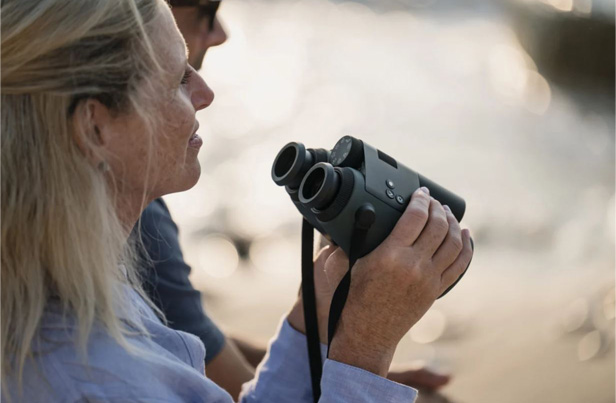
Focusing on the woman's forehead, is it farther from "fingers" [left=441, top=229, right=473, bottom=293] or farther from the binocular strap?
"fingers" [left=441, top=229, right=473, bottom=293]

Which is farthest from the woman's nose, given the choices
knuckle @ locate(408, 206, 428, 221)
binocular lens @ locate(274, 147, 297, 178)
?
knuckle @ locate(408, 206, 428, 221)

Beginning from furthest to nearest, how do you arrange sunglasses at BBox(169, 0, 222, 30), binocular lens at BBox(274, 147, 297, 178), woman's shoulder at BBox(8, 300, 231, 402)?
sunglasses at BBox(169, 0, 222, 30), binocular lens at BBox(274, 147, 297, 178), woman's shoulder at BBox(8, 300, 231, 402)

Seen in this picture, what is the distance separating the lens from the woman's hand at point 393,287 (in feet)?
4.40

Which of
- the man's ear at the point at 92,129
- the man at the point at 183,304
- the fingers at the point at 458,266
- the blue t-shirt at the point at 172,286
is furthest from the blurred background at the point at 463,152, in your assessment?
the man's ear at the point at 92,129

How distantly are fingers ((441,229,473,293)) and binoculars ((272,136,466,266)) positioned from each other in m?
0.12

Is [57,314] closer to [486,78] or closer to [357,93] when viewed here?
[357,93]

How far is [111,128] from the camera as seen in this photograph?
1.25 m

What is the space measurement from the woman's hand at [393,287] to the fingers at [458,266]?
2 cm

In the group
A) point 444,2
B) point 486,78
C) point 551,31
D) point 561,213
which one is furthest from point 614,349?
point 444,2

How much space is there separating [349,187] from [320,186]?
5cm

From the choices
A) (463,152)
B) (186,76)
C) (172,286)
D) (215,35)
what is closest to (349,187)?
(186,76)

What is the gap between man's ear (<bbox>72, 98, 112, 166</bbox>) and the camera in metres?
1.20

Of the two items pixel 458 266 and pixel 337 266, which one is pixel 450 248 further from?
pixel 337 266

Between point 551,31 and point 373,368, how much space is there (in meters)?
6.39
